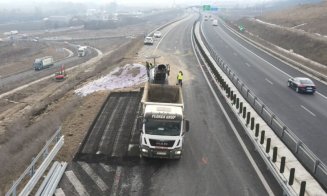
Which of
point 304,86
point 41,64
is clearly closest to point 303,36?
point 304,86

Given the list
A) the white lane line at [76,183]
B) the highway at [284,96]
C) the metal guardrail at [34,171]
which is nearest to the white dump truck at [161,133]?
the white lane line at [76,183]

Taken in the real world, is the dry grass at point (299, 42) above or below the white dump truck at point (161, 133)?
below

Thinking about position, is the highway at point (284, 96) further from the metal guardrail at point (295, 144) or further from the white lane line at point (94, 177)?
the white lane line at point (94, 177)

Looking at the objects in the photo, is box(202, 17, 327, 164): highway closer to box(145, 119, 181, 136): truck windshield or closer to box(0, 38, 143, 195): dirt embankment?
box(145, 119, 181, 136): truck windshield

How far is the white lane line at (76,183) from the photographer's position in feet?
53.6

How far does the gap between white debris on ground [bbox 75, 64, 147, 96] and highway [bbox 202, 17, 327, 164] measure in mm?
10996

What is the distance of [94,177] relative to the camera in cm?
1767

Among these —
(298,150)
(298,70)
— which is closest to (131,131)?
(298,150)

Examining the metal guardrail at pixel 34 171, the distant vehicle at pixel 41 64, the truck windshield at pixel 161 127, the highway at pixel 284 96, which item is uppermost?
the truck windshield at pixel 161 127

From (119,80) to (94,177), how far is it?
24029 mm

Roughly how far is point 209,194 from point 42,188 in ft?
22.0

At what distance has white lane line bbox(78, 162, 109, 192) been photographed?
16825 mm

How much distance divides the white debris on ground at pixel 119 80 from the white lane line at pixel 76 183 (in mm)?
19284

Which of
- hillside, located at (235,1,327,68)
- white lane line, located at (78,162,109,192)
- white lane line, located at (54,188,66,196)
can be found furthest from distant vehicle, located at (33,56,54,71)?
white lane line, located at (54,188,66,196)
